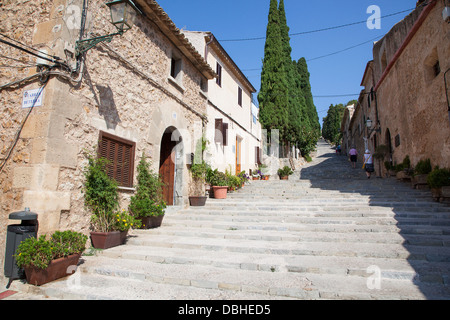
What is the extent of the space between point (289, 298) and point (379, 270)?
4.99 ft

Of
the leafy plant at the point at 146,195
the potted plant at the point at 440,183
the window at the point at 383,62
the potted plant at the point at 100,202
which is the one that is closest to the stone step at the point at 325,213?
the potted plant at the point at 440,183

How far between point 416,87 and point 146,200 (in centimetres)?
996

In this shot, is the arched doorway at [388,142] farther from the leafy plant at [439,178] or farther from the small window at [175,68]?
the small window at [175,68]

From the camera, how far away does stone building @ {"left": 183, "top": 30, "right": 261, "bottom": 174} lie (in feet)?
37.2

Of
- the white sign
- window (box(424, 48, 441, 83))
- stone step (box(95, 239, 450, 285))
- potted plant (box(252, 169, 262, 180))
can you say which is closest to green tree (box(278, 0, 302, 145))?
potted plant (box(252, 169, 262, 180))

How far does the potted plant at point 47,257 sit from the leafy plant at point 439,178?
28.3 feet

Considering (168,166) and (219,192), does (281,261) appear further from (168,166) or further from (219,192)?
(219,192)

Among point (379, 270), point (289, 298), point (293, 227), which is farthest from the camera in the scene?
point (293, 227)

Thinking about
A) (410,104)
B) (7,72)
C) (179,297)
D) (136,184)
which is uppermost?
(410,104)

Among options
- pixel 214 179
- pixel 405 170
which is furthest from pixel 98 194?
pixel 405 170

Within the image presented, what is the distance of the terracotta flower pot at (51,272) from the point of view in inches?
145

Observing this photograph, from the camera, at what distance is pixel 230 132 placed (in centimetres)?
1343

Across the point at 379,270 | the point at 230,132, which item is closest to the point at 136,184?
the point at 379,270

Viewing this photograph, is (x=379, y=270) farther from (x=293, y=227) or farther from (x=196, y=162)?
(x=196, y=162)
